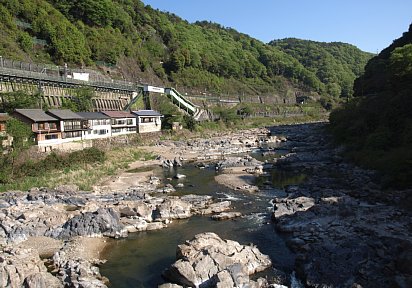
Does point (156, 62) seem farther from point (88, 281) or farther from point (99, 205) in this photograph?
point (88, 281)

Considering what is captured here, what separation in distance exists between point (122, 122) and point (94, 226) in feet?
102

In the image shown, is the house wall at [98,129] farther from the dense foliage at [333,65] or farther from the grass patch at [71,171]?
the dense foliage at [333,65]

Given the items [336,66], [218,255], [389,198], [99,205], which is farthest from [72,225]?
[336,66]

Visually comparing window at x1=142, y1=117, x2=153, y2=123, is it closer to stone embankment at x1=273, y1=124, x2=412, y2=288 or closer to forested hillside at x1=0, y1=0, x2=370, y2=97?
forested hillside at x1=0, y1=0, x2=370, y2=97

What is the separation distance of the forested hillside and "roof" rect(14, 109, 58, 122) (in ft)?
59.2

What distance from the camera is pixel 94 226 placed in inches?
819

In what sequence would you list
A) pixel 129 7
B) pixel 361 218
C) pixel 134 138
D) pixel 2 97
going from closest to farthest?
pixel 361 218, pixel 2 97, pixel 134 138, pixel 129 7

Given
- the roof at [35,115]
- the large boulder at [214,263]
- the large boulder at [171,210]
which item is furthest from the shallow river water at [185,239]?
the roof at [35,115]

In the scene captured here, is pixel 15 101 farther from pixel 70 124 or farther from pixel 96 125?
pixel 96 125

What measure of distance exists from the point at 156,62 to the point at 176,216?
7712 centimetres

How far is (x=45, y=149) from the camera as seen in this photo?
113 feet

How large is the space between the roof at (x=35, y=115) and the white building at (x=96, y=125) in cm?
551

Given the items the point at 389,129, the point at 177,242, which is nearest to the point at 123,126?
the point at 177,242

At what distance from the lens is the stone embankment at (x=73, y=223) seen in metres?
15.4
